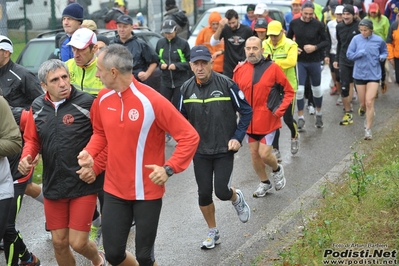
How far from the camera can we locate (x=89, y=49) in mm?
7840

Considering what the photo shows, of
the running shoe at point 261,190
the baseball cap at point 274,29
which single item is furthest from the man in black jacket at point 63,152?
the baseball cap at point 274,29

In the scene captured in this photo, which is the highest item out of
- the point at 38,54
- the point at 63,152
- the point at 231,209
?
the point at 63,152

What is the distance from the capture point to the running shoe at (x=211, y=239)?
800cm

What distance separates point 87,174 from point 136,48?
542cm

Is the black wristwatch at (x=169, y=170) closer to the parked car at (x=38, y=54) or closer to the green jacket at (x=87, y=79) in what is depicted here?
the green jacket at (x=87, y=79)

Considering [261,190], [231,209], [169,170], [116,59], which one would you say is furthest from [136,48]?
[169,170]

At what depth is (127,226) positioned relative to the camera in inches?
243

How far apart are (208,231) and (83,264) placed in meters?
1.37

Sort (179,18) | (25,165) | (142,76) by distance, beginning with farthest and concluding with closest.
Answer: (179,18), (142,76), (25,165)

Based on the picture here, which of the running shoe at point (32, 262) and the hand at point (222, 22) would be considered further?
the hand at point (222, 22)

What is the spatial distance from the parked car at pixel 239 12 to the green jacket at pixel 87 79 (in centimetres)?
968

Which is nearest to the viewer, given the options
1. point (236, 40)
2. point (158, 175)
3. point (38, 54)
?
point (158, 175)

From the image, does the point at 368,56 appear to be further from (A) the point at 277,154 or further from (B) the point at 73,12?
(B) the point at 73,12

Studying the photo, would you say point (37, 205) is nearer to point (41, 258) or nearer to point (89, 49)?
point (41, 258)
